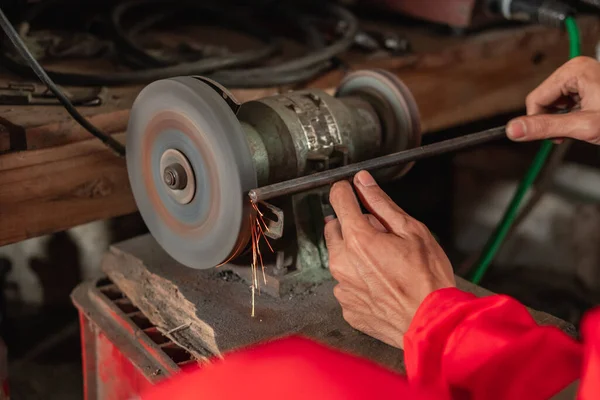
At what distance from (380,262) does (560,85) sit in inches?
23.2

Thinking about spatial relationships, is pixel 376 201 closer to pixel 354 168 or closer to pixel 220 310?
pixel 354 168

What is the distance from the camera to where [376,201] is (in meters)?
0.97

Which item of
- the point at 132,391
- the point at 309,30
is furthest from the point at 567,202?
the point at 132,391

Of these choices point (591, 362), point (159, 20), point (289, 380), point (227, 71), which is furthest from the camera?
point (159, 20)

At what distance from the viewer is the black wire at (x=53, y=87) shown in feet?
3.49

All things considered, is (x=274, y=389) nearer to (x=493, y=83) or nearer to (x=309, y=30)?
(x=309, y=30)

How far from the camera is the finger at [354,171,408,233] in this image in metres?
0.96

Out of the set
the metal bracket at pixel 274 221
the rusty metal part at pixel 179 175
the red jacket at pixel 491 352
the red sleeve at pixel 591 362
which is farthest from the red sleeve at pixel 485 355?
the rusty metal part at pixel 179 175

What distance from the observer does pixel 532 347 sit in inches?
31.2

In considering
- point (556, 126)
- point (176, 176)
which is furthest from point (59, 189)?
point (556, 126)

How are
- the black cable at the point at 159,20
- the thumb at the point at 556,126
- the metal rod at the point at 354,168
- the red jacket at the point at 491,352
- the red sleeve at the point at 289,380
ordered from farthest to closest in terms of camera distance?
the black cable at the point at 159,20
the thumb at the point at 556,126
the metal rod at the point at 354,168
the red jacket at the point at 491,352
the red sleeve at the point at 289,380

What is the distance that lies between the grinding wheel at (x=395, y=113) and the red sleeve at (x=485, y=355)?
0.42 m

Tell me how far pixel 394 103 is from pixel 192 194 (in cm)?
41

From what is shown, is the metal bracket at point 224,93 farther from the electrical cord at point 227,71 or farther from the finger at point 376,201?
the electrical cord at point 227,71
